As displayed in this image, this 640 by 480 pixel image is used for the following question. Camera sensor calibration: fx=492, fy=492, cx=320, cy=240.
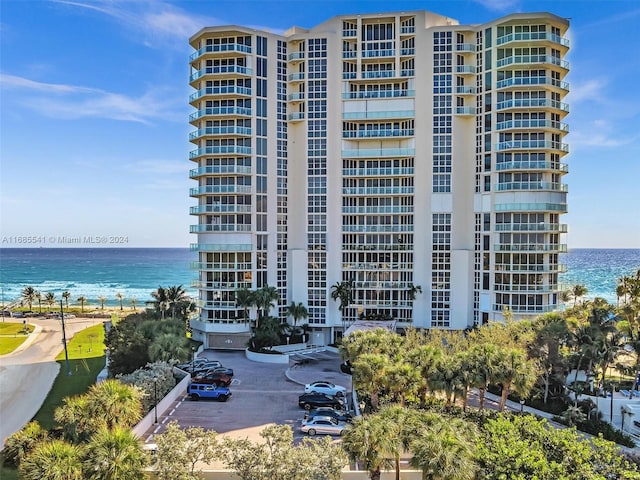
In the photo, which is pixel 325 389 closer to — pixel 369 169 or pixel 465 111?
pixel 369 169

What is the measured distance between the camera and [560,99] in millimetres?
51312

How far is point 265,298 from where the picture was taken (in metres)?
50.2

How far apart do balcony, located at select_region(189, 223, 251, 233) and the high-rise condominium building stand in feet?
0.56

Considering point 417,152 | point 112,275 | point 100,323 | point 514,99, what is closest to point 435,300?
point 417,152

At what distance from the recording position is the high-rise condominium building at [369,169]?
166ft

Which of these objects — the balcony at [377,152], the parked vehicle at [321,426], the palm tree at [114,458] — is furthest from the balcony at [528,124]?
the palm tree at [114,458]

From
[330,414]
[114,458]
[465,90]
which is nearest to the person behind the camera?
[114,458]

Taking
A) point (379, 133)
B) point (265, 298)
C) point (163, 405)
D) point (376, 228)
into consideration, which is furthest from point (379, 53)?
point (163, 405)

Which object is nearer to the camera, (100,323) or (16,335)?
(16,335)

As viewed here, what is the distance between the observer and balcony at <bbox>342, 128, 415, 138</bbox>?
5291cm

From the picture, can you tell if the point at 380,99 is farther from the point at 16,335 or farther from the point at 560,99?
the point at 16,335

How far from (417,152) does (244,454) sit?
4046cm

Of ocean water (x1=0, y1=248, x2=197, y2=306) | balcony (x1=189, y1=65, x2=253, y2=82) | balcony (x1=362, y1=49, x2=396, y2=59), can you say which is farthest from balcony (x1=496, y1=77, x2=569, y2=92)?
ocean water (x1=0, y1=248, x2=197, y2=306)

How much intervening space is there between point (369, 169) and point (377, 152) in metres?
2.01
